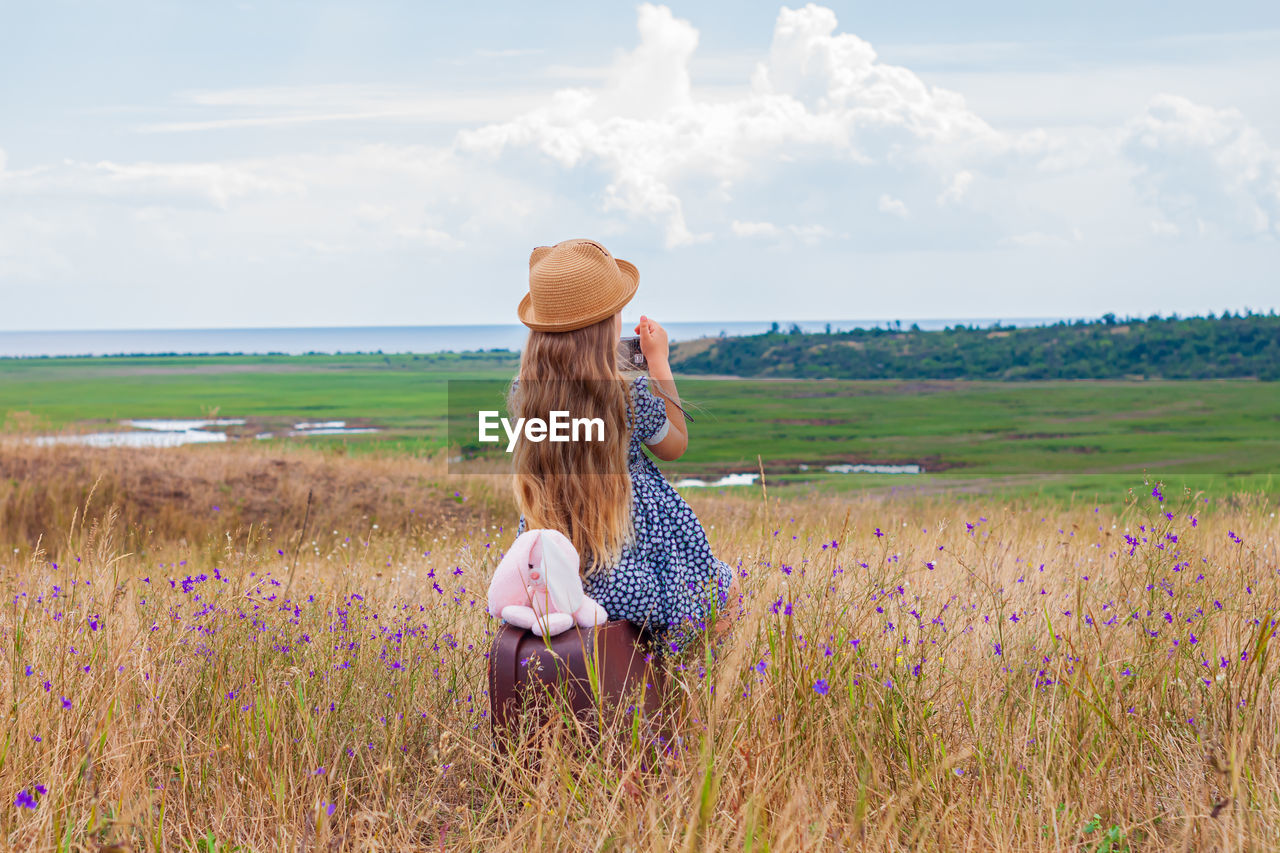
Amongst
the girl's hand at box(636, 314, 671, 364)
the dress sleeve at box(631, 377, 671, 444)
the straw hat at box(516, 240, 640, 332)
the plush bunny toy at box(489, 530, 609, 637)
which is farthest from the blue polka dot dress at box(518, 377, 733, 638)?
the straw hat at box(516, 240, 640, 332)

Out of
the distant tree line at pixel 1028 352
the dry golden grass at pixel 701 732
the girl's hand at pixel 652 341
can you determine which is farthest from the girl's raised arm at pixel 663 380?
the distant tree line at pixel 1028 352

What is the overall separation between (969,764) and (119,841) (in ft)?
8.49

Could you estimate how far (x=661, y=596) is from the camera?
340cm

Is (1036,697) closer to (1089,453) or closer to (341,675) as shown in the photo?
(341,675)

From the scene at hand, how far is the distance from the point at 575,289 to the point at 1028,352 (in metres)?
49.4

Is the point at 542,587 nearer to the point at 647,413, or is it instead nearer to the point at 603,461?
the point at 603,461

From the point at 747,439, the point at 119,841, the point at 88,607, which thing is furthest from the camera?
the point at 747,439

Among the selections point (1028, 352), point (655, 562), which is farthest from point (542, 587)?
point (1028, 352)

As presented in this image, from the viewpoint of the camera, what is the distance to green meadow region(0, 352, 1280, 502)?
66.4 feet

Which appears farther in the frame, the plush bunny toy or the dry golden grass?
the plush bunny toy

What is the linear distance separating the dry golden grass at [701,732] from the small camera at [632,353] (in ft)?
2.88

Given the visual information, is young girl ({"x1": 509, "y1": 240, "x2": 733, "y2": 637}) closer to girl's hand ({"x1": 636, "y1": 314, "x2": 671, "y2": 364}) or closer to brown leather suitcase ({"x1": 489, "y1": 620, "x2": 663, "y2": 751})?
girl's hand ({"x1": 636, "y1": 314, "x2": 671, "y2": 364})

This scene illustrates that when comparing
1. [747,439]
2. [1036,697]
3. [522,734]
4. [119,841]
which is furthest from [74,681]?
[747,439]

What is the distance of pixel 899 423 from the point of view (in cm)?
3391
